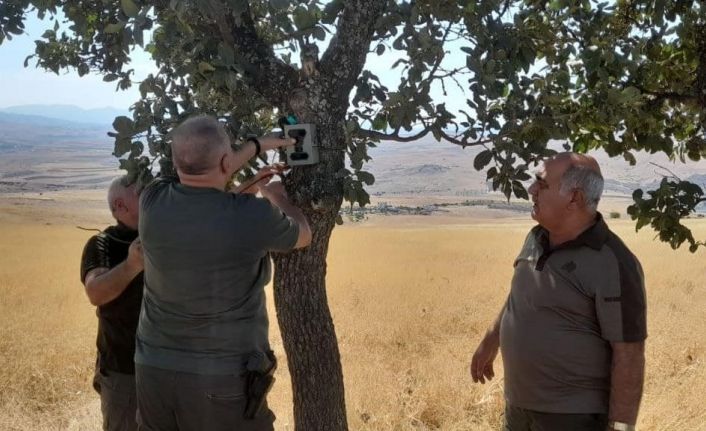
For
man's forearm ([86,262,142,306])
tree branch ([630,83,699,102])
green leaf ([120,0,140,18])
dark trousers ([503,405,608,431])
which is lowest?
A: dark trousers ([503,405,608,431])

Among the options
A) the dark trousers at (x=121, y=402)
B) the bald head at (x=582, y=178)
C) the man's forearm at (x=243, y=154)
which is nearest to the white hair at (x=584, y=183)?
the bald head at (x=582, y=178)

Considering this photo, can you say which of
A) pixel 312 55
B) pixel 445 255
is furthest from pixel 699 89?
pixel 445 255

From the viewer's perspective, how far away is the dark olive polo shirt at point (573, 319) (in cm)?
263

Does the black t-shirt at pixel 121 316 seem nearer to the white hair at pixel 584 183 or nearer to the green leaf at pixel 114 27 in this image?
the green leaf at pixel 114 27

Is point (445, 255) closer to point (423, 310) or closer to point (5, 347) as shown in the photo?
point (423, 310)

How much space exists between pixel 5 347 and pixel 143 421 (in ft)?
19.5

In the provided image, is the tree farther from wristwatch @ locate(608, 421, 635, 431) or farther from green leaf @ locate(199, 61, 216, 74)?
wristwatch @ locate(608, 421, 635, 431)

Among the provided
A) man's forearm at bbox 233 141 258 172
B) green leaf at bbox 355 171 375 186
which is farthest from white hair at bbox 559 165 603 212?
man's forearm at bbox 233 141 258 172

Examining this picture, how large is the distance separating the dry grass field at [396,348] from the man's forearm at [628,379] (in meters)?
2.67

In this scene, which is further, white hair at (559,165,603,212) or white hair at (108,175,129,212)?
white hair at (108,175,129,212)

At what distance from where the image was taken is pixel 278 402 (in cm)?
587

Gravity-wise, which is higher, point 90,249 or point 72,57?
point 72,57

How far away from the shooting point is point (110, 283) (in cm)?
298

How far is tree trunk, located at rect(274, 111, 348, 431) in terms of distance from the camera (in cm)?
310
